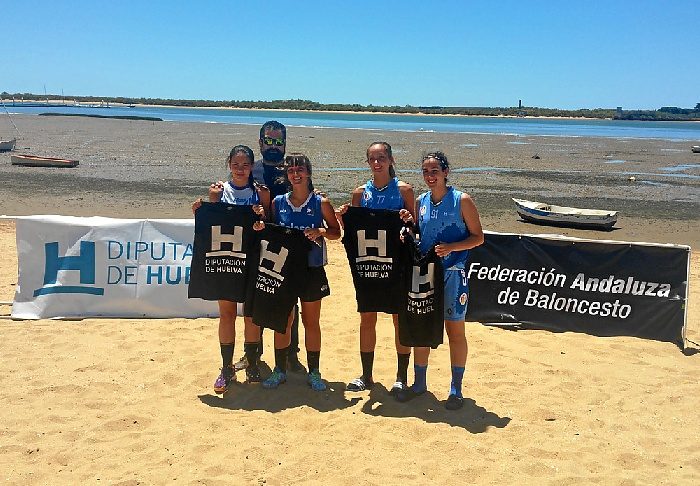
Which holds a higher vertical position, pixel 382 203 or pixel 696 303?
pixel 382 203

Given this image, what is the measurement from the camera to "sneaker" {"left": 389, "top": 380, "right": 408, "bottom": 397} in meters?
5.35

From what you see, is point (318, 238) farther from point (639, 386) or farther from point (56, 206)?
point (56, 206)

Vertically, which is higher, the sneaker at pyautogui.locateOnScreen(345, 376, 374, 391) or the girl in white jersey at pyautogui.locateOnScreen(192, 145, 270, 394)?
the girl in white jersey at pyautogui.locateOnScreen(192, 145, 270, 394)

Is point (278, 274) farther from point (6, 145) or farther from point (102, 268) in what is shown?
point (6, 145)

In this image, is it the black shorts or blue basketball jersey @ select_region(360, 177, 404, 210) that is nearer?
blue basketball jersey @ select_region(360, 177, 404, 210)

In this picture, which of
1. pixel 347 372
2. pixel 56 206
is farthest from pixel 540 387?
pixel 56 206

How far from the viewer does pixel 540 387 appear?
5.66m

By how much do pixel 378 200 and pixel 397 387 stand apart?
5.49 feet

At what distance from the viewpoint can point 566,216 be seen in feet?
52.3

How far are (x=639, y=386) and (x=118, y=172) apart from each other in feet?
76.8

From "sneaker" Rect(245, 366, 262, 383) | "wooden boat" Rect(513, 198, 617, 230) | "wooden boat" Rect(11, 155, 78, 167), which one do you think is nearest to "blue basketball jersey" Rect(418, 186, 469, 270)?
"sneaker" Rect(245, 366, 262, 383)

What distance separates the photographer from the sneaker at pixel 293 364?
595 centimetres

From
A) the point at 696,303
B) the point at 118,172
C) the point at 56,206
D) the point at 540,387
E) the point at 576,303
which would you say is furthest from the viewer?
the point at 118,172

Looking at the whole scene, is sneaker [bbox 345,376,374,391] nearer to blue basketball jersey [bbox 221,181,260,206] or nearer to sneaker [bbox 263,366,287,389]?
sneaker [bbox 263,366,287,389]
